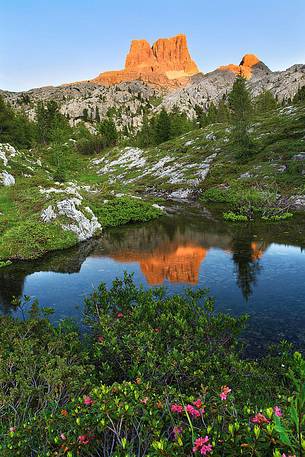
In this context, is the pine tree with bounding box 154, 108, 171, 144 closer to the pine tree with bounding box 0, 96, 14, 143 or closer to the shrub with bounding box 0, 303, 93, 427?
the pine tree with bounding box 0, 96, 14, 143

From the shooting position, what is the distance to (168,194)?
70.8 metres

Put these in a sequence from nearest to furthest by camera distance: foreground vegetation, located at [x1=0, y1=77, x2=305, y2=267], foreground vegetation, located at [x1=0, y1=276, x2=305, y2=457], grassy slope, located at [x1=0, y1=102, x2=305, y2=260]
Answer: foreground vegetation, located at [x1=0, y1=276, x2=305, y2=457] → grassy slope, located at [x1=0, y1=102, x2=305, y2=260] → foreground vegetation, located at [x1=0, y1=77, x2=305, y2=267]

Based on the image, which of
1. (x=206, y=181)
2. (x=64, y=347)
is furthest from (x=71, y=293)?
(x=206, y=181)

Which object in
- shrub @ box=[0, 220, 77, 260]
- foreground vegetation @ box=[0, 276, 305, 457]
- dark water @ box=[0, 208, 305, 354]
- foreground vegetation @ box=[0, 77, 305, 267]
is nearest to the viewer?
foreground vegetation @ box=[0, 276, 305, 457]

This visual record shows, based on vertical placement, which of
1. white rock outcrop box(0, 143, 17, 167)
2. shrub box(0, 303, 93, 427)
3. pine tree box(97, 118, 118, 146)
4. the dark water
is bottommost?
the dark water

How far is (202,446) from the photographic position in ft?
17.5

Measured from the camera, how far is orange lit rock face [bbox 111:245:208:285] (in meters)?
25.2

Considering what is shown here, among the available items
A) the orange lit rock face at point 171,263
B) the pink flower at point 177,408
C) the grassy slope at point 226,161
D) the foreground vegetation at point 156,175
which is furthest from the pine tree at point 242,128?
the pink flower at point 177,408

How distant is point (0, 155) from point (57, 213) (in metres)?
34.0

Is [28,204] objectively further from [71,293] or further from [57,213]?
[71,293]

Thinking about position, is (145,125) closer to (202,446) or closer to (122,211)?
(122,211)

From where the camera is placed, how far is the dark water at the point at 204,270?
19359mm

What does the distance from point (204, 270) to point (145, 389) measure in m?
19.3

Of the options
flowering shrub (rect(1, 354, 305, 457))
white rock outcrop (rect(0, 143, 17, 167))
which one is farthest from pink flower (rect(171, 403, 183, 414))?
white rock outcrop (rect(0, 143, 17, 167))
